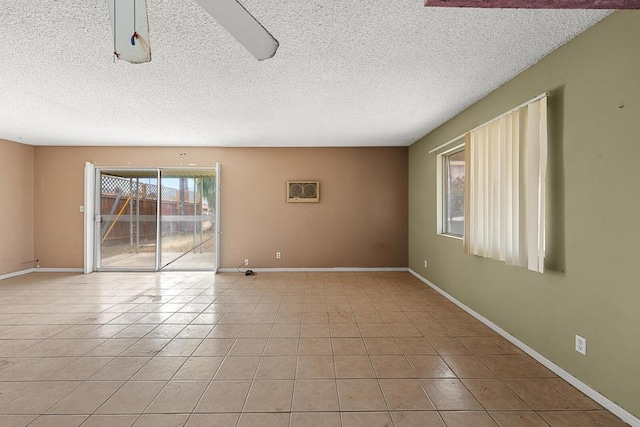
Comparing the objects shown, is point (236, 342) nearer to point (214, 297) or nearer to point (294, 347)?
point (294, 347)

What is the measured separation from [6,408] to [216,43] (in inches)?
109

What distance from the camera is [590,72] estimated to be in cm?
190

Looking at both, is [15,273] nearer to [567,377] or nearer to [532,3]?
[532,3]

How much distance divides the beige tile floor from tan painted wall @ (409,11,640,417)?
27cm

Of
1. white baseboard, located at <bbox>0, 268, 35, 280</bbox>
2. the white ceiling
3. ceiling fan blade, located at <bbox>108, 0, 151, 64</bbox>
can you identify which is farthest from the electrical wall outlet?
white baseboard, located at <bbox>0, 268, 35, 280</bbox>

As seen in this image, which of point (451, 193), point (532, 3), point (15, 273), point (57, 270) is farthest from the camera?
point (57, 270)

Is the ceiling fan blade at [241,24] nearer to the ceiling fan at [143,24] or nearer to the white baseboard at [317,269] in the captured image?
the ceiling fan at [143,24]

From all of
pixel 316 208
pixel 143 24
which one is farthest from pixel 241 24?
pixel 316 208

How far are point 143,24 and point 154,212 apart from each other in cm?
493

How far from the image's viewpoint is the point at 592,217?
1870 mm

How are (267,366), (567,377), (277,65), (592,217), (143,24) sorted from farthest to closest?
(277,65) → (267,366) → (567,377) → (592,217) → (143,24)

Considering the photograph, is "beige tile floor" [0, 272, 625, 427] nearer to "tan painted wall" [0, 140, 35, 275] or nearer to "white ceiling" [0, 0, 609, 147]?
"tan painted wall" [0, 140, 35, 275]

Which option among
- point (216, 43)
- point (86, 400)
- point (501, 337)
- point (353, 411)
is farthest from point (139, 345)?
point (501, 337)

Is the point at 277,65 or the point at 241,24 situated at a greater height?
the point at 277,65
